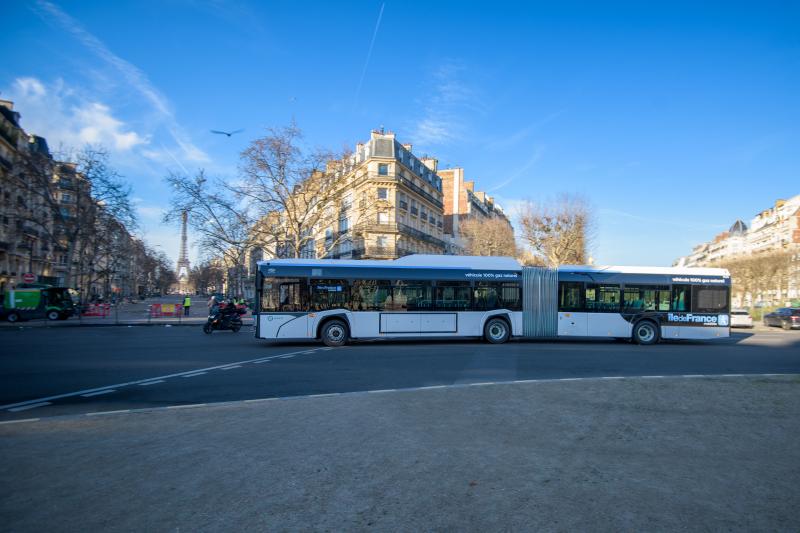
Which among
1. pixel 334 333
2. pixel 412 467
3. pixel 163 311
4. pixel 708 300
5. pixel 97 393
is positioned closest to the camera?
pixel 412 467

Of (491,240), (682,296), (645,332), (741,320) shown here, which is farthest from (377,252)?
(682,296)

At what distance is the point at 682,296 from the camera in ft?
57.8

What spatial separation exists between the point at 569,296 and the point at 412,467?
1477 cm

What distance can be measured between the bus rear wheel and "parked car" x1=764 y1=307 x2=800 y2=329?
29459 mm

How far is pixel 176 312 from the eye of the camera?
32188 millimetres

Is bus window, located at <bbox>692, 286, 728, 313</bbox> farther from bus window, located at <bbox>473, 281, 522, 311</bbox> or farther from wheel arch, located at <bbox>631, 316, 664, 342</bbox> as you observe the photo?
bus window, located at <bbox>473, 281, 522, 311</bbox>

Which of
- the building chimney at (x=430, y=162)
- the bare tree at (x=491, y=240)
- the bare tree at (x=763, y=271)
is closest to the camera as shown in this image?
the bare tree at (x=491, y=240)

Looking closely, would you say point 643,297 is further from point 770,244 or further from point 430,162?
point 770,244

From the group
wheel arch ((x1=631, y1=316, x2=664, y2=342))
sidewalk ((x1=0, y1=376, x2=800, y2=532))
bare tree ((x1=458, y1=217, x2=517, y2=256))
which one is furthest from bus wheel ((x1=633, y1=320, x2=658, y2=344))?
bare tree ((x1=458, y1=217, x2=517, y2=256))

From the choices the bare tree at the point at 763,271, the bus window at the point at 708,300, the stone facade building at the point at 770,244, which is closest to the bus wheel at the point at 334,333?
the bus window at the point at 708,300

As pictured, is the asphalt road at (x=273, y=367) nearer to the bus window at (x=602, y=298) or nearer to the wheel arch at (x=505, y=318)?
the wheel arch at (x=505, y=318)

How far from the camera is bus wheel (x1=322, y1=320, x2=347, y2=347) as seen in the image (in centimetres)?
1585

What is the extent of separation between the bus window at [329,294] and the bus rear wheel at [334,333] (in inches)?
22.1

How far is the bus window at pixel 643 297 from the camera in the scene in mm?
17625
